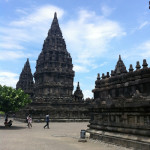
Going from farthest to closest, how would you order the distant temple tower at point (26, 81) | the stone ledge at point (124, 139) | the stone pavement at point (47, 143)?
the distant temple tower at point (26, 81)
the stone pavement at point (47, 143)
the stone ledge at point (124, 139)

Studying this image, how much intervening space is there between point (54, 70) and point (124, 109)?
50121 mm

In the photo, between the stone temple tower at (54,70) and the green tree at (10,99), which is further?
the stone temple tower at (54,70)

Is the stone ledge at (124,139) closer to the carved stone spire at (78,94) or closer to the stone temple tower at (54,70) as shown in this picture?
the stone temple tower at (54,70)

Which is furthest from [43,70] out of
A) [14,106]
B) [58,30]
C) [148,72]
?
[148,72]

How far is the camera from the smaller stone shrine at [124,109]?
1405cm

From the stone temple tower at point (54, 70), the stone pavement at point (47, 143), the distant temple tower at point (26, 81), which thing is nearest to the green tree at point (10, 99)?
the stone pavement at point (47, 143)

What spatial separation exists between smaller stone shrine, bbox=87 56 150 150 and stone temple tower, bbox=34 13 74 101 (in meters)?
42.0

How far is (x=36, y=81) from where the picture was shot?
69.2m

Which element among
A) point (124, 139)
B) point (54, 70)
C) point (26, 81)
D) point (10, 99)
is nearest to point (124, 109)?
point (124, 139)

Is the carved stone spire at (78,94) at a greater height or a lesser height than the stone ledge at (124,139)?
greater

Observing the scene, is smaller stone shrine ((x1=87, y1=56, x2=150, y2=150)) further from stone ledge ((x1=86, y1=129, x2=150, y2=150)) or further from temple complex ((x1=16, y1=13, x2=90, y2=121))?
temple complex ((x1=16, y1=13, x2=90, y2=121))

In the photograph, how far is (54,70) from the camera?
64.9 meters

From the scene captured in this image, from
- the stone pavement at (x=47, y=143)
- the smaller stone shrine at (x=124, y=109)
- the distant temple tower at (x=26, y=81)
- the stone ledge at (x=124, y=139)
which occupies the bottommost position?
the stone pavement at (x=47, y=143)

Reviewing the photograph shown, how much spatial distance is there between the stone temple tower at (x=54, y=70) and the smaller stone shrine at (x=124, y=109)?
42.0 m
